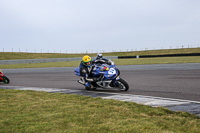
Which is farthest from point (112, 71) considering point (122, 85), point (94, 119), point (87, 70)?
point (94, 119)

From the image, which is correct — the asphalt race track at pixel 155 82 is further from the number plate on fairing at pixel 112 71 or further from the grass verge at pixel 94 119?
the grass verge at pixel 94 119

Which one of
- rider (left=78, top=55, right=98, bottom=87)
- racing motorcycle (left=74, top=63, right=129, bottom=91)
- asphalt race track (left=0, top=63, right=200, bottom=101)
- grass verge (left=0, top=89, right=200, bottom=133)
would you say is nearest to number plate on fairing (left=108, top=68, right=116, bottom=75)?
racing motorcycle (left=74, top=63, right=129, bottom=91)

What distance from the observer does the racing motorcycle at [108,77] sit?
362 inches

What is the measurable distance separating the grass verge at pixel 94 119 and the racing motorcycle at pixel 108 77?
2902 millimetres

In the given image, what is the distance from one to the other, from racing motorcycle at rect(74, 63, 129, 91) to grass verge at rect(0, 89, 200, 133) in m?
2.90

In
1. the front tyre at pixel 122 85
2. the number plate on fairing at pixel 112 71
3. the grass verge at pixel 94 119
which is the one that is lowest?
the grass verge at pixel 94 119

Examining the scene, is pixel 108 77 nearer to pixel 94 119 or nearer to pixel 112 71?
pixel 112 71

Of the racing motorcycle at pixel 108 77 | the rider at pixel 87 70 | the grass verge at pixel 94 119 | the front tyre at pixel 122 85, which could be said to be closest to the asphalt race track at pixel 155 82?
the front tyre at pixel 122 85

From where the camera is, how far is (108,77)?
9227mm

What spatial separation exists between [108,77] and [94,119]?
4550 millimetres

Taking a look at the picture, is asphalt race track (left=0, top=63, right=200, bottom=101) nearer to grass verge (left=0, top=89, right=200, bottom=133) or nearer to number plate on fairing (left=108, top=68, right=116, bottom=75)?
number plate on fairing (left=108, top=68, right=116, bottom=75)

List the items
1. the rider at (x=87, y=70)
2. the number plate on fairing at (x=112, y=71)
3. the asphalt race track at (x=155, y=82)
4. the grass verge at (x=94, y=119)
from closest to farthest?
the grass verge at (x=94, y=119) → the asphalt race track at (x=155, y=82) → the number plate on fairing at (x=112, y=71) → the rider at (x=87, y=70)

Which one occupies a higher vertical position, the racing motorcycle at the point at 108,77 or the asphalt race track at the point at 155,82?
the racing motorcycle at the point at 108,77

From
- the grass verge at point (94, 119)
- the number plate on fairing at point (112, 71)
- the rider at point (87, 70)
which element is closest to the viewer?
the grass verge at point (94, 119)
